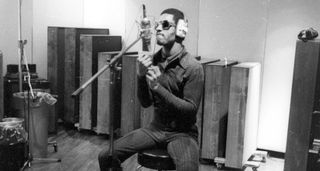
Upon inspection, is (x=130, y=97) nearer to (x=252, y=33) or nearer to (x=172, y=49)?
(x=252, y=33)

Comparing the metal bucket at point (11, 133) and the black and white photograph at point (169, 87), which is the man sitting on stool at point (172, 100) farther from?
the metal bucket at point (11, 133)

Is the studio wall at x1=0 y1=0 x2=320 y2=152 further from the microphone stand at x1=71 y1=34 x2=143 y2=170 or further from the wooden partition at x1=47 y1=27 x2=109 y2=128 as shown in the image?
the microphone stand at x1=71 y1=34 x2=143 y2=170

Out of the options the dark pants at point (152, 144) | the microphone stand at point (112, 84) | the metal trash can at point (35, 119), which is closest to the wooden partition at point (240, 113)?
the dark pants at point (152, 144)

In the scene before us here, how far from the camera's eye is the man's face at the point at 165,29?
255cm

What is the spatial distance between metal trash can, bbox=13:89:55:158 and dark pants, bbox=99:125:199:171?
138 centimetres

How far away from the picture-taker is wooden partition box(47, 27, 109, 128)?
4.55m

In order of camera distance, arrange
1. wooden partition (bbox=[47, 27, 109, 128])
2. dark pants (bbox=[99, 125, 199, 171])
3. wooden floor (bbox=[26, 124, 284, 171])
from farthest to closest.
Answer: wooden partition (bbox=[47, 27, 109, 128]) → wooden floor (bbox=[26, 124, 284, 171]) → dark pants (bbox=[99, 125, 199, 171])

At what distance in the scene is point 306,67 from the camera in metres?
3.04

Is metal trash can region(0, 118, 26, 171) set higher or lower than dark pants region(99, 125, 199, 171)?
lower

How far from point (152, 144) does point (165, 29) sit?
2.40ft

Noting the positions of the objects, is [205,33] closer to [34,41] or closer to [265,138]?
[265,138]

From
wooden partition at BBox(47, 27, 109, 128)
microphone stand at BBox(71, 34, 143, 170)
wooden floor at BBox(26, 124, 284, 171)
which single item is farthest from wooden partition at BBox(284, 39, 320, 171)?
wooden partition at BBox(47, 27, 109, 128)

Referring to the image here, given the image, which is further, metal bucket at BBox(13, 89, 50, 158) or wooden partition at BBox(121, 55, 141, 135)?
wooden partition at BBox(121, 55, 141, 135)

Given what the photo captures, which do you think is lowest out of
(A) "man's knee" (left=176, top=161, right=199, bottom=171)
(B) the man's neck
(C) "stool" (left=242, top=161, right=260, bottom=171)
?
(C) "stool" (left=242, top=161, right=260, bottom=171)
